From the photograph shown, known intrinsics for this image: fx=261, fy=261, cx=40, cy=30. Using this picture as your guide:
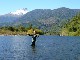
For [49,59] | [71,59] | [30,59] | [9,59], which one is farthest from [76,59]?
[9,59]

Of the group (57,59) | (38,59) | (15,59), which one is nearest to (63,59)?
(57,59)

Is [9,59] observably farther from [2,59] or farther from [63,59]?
[63,59]

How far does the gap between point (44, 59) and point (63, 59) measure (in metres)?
3.50

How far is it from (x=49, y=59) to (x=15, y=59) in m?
6.24

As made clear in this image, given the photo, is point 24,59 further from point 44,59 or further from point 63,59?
point 63,59

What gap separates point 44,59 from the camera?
47.8 meters

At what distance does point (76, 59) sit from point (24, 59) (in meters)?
9.64

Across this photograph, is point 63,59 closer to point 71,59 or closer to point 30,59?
point 71,59

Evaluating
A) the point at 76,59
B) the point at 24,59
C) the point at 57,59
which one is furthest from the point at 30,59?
the point at 76,59

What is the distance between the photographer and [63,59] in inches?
1889

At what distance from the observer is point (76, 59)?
1909 inches

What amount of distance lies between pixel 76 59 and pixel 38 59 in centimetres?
707

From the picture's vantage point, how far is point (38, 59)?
48031mm

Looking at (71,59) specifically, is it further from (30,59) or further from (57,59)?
(30,59)
